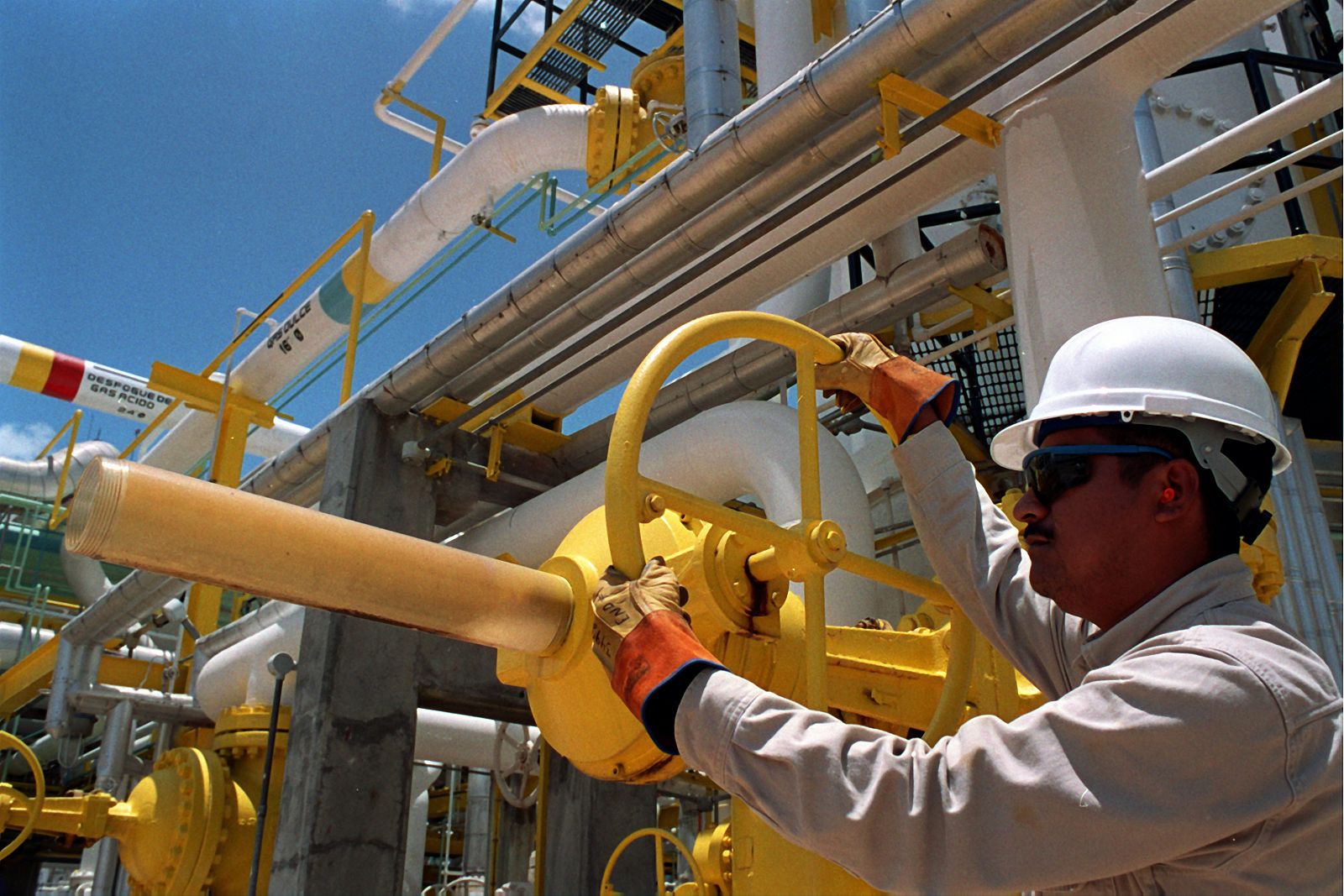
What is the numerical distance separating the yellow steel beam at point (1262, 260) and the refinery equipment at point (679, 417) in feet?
0.06

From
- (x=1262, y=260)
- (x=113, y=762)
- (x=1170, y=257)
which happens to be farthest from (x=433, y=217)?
(x=1262, y=260)

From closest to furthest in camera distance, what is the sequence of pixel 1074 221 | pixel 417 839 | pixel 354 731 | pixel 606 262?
pixel 1074 221 < pixel 606 262 < pixel 354 731 < pixel 417 839

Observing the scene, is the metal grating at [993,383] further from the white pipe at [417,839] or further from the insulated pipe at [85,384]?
the insulated pipe at [85,384]

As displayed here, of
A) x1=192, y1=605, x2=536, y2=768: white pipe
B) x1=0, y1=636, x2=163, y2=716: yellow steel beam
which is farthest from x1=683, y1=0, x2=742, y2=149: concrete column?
x1=0, y1=636, x2=163, y2=716: yellow steel beam

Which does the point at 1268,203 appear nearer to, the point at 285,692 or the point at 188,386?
the point at 285,692

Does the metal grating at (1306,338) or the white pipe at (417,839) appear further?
the white pipe at (417,839)

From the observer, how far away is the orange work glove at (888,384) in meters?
1.86

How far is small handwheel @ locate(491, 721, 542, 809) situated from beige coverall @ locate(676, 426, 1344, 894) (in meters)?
5.36

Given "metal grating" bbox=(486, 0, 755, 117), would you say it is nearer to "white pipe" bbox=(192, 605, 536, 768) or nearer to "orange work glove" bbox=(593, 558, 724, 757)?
"white pipe" bbox=(192, 605, 536, 768)

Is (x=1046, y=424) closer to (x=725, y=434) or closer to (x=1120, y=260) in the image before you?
(x=1120, y=260)

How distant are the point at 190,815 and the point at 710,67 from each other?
4828mm

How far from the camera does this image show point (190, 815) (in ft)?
19.7

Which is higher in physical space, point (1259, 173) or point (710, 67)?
point (710, 67)

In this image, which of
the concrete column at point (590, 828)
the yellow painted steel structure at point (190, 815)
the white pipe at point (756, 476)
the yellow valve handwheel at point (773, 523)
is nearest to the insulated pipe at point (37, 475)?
the yellow painted steel structure at point (190, 815)
